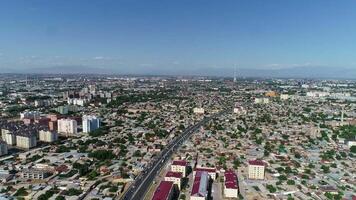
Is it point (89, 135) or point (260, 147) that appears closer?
point (260, 147)

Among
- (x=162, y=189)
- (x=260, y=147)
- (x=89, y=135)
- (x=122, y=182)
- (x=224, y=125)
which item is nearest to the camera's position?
(x=162, y=189)

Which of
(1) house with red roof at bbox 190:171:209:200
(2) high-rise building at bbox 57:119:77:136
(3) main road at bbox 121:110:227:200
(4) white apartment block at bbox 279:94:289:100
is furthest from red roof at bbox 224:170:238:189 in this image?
(4) white apartment block at bbox 279:94:289:100

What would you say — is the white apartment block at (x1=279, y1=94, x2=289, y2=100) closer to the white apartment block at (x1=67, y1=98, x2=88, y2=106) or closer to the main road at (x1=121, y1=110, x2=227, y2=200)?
the white apartment block at (x1=67, y1=98, x2=88, y2=106)

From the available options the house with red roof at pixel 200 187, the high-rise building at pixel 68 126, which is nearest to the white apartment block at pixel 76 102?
the high-rise building at pixel 68 126

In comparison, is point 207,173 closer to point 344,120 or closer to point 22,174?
point 22,174

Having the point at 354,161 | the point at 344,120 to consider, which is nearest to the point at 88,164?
the point at 354,161

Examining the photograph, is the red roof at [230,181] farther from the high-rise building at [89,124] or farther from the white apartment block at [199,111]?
the white apartment block at [199,111]
